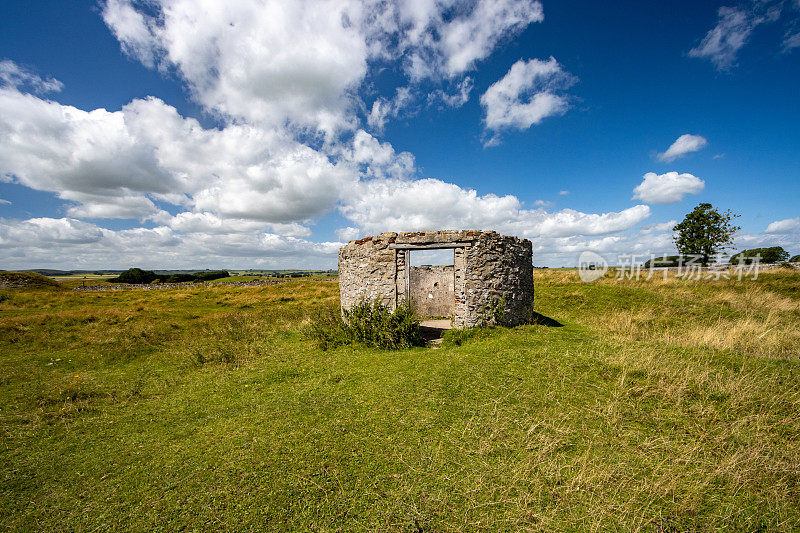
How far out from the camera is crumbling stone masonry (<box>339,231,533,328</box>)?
1015 cm

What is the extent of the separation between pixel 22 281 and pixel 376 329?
178 feet

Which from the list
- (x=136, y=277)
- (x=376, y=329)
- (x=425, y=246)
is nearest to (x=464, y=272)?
(x=425, y=246)

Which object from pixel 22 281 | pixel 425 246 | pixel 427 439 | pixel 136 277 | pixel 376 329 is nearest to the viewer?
pixel 427 439

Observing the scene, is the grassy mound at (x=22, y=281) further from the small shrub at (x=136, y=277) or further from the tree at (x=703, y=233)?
the tree at (x=703, y=233)

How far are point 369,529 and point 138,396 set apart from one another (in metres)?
7.73

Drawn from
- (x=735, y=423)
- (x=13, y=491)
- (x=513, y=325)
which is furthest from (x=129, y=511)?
(x=513, y=325)

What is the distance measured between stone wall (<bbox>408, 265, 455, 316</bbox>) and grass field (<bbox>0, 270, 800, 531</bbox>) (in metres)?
7.75

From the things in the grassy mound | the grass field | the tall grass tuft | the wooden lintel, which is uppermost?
the wooden lintel

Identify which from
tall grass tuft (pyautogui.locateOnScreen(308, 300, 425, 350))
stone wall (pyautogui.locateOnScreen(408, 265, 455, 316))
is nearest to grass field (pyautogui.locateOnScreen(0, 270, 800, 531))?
tall grass tuft (pyautogui.locateOnScreen(308, 300, 425, 350))

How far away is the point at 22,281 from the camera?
122 feet

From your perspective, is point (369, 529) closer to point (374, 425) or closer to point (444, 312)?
point (374, 425)

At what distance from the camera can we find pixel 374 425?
5.20 meters

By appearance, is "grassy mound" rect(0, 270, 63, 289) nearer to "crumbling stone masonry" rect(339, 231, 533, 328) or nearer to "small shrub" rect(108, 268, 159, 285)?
"small shrub" rect(108, 268, 159, 285)

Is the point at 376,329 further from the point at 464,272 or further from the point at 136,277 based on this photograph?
the point at 136,277
